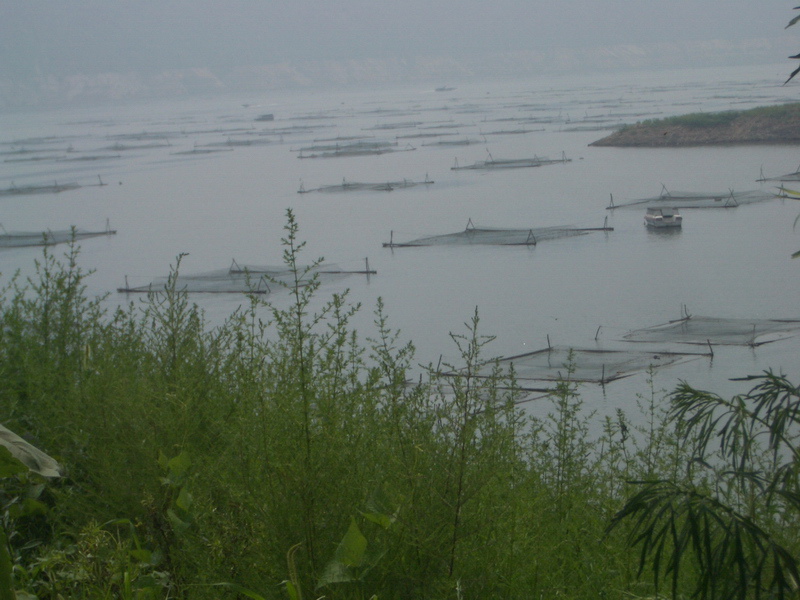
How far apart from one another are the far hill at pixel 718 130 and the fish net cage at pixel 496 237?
14402mm

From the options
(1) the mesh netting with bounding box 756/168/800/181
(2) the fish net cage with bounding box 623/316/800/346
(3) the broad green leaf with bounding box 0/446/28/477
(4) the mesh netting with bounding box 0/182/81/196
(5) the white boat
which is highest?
(4) the mesh netting with bounding box 0/182/81/196

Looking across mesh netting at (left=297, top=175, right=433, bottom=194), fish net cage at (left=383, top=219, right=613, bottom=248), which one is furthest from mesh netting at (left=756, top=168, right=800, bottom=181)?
mesh netting at (left=297, top=175, right=433, bottom=194)

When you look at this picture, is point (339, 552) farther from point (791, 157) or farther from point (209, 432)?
point (791, 157)

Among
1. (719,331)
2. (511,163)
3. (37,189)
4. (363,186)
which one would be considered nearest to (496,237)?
(719,331)

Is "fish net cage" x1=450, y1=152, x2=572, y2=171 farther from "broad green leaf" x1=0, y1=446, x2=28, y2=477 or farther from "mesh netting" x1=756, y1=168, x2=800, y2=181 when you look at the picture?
"broad green leaf" x1=0, y1=446, x2=28, y2=477

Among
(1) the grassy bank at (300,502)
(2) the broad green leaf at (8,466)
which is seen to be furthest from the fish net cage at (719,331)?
(2) the broad green leaf at (8,466)

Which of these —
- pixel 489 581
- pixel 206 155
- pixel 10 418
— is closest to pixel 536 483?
pixel 489 581

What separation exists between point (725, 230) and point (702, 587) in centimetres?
1646

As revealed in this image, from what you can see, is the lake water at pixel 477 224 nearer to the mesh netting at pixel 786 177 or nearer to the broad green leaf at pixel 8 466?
the mesh netting at pixel 786 177

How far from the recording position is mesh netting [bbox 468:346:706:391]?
9086 mm

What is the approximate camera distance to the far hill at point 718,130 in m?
29.0

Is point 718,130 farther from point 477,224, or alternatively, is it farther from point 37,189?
point 37,189

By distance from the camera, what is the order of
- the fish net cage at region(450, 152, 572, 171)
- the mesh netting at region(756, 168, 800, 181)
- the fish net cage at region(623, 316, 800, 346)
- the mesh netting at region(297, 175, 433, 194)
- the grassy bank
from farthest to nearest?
the fish net cage at region(450, 152, 572, 171)
the mesh netting at region(297, 175, 433, 194)
the mesh netting at region(756, 168, 800, 181)
the fish net cage at region(623, 316, 800, 346)
the grassy bank

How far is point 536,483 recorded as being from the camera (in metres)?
3.28
